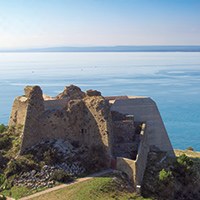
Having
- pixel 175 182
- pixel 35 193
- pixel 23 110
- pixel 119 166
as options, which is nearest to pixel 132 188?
pixel 119 166

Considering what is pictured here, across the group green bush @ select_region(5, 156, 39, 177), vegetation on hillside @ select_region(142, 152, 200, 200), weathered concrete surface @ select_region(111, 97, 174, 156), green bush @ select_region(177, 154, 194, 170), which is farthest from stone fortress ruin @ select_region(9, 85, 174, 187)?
weathered concrete surface @ select_region(111, 97, 174, 156)

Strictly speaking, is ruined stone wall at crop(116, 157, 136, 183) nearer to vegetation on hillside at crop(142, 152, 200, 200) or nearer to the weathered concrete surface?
vegetation on hillside at crop(142, 152, 200, 200)

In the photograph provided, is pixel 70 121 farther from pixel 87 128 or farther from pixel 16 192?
pixel 16 192

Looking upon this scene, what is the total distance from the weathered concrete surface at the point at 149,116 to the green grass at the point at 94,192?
33.2ft

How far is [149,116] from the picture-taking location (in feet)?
106

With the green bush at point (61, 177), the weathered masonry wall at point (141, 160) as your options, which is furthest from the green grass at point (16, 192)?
the weathered masonry wall at point (141, 160)

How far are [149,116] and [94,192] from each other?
1262 centimetres

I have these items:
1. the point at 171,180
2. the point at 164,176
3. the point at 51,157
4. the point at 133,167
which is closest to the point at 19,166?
the point at 51,157

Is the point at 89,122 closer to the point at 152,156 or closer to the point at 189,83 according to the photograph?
the point at 152,156

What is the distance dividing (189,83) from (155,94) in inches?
1069

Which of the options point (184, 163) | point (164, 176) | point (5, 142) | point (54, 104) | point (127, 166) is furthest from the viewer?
point (54, 104)

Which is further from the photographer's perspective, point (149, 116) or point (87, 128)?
point (149, 116)

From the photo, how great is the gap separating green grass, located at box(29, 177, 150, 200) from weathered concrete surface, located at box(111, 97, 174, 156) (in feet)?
33.2

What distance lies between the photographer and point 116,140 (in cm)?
2733
